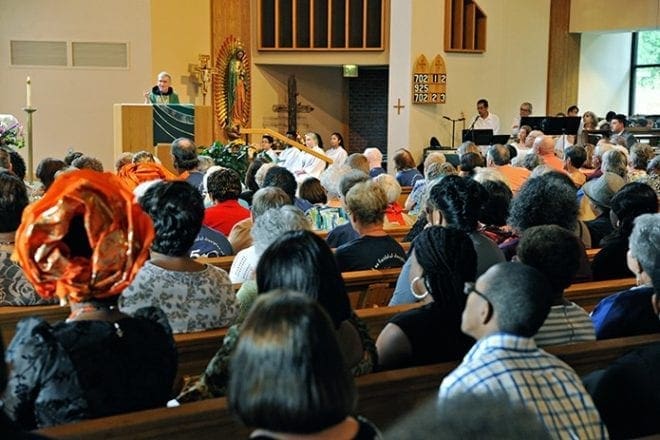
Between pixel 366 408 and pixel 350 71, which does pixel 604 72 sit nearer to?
pixel 350 71

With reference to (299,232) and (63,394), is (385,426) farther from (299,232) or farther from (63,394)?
(63,394)

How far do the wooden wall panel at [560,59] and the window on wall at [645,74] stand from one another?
1.64m

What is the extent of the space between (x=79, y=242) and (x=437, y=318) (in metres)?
1.13

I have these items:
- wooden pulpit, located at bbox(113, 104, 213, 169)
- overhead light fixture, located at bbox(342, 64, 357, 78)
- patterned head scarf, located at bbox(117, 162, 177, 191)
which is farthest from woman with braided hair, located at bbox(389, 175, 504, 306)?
overhead light fixture, located at bbox(342, 64, 357, 78)

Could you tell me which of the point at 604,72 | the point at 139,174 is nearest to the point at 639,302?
the point at 139,174

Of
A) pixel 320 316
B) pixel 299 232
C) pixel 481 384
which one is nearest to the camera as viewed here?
pixel 320 316

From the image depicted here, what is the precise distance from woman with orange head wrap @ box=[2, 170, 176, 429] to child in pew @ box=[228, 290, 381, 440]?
0.78 m

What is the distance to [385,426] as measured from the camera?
2.62m

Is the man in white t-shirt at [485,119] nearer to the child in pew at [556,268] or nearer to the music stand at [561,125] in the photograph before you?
the music stand at [561,125]

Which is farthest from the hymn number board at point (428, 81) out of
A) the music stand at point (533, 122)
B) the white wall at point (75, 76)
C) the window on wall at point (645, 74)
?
the window on wall at point (645, 74)

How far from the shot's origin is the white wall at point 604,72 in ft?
52.5

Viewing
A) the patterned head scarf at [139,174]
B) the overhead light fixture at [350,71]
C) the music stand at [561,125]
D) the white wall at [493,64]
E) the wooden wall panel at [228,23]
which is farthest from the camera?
the overhead light fixture at [350,71]

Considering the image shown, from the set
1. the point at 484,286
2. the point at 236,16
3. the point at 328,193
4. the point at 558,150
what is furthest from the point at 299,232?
the point at 236,16

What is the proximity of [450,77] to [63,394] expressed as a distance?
40.6ft
